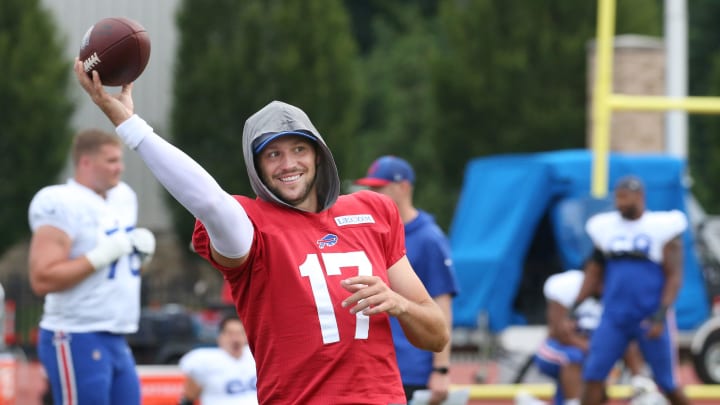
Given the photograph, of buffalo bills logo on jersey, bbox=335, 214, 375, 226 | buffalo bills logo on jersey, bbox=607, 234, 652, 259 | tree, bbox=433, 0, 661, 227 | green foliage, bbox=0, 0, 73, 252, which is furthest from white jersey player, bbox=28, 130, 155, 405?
tree, bbox=433, 0, 661, 227

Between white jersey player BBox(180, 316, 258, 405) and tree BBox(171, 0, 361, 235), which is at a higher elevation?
tree BBox(171, 0, 361, 235)

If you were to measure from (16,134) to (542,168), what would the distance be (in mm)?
10921

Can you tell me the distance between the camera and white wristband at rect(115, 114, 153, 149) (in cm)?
369

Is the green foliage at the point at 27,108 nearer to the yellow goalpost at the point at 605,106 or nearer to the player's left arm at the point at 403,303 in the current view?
the yellow goalpost at the point at 605,106

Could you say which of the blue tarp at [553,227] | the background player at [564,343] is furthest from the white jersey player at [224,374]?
the blue tarp at [553,227]

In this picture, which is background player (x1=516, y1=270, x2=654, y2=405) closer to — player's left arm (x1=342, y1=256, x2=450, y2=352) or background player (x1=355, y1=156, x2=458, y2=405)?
background player (x1=355, y1=156, x2=458, y2=405)

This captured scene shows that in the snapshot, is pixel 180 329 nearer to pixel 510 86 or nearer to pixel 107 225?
Result: pixel 107 225

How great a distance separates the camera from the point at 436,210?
1015 inches

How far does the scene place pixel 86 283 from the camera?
255 inches

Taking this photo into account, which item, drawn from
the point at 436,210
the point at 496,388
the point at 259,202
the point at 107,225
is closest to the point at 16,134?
the point at 436,210

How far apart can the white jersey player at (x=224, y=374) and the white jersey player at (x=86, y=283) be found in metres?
1.34

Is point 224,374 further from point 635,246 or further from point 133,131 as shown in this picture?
point 133,131

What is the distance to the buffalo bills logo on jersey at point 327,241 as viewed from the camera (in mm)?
3988

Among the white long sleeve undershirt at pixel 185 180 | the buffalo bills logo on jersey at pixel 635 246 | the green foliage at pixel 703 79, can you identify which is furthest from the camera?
the green foliage at pixel 703 79
